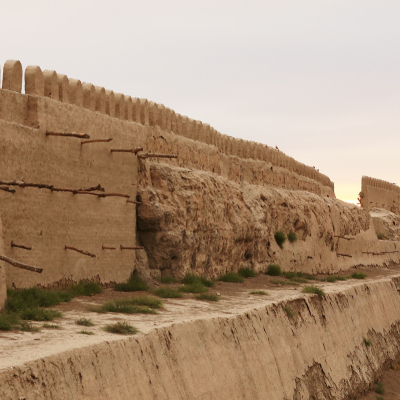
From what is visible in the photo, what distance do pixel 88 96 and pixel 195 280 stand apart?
355 cm

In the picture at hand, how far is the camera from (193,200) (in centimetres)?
1102

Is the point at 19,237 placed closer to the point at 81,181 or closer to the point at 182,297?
the point at 81,181

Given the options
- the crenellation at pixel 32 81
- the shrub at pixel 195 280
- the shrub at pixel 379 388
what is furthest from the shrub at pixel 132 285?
the shrub at pixel 379 388

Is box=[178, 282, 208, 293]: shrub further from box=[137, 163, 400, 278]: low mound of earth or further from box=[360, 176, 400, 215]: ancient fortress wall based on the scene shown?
box=[360, 176, 400, 215]: ancient fortress wall

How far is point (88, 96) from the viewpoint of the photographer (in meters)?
9.10

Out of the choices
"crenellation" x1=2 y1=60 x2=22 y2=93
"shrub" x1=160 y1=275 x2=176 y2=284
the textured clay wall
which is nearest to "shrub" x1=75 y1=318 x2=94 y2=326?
the textured clay wall

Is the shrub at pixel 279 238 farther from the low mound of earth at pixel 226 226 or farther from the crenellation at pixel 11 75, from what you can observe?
the crenellation at pixel 11 75

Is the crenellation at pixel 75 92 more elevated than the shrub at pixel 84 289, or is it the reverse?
the crenellation at pixel 75 92

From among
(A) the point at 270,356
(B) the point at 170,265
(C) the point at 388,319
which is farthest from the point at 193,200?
(C) the point at 388,319

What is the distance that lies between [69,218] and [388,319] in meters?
8.93

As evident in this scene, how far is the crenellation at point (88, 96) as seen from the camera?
9055 mm

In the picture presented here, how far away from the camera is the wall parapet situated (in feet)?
26.4

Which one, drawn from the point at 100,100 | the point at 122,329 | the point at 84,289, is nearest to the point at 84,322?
the point at 122,329

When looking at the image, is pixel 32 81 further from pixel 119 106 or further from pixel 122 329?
pixel 122 329
